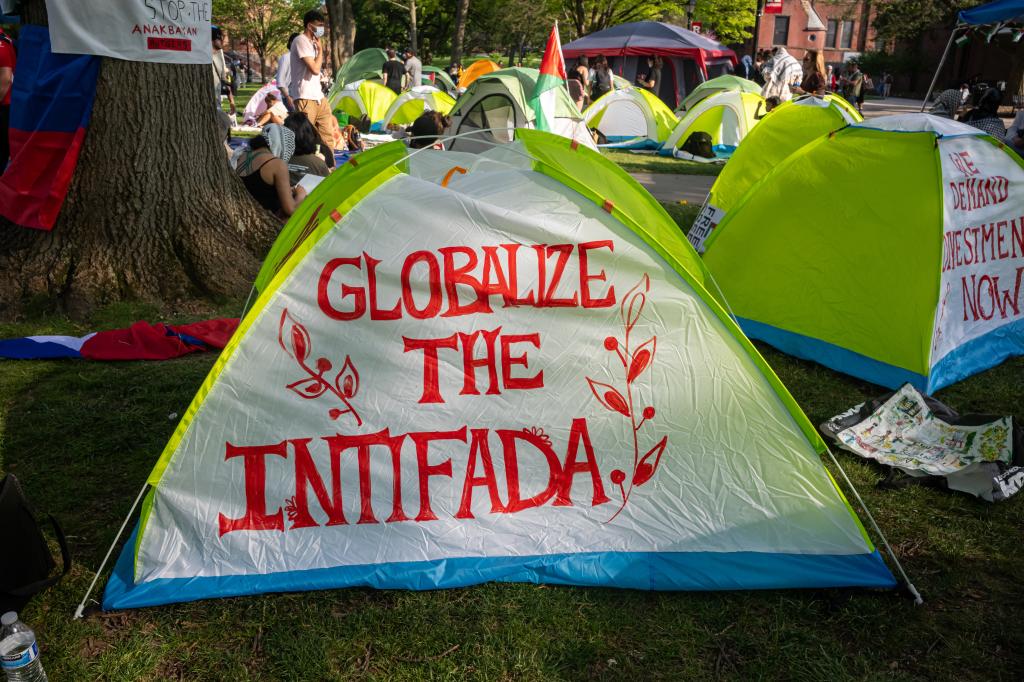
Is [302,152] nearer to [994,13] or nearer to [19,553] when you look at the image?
[19,553]

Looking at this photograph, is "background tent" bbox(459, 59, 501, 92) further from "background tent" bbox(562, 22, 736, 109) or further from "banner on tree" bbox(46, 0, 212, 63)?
"banner on tree" bbox(46, 0, 212, 63)

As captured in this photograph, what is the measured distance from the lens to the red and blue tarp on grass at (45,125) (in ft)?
14.9

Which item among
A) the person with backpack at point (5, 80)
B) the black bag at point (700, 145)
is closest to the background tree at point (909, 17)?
the black bag at point (700, 145)

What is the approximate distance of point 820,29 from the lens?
43.6m

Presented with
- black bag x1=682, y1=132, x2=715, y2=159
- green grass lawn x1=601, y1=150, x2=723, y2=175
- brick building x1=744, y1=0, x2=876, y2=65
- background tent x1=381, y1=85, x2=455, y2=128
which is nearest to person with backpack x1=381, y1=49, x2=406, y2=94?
background tent x1=381, y1=85, x2=455, y2=128

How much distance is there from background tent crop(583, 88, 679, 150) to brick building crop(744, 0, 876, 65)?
32828 mm

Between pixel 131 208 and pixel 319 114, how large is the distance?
508cm

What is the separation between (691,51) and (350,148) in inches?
416

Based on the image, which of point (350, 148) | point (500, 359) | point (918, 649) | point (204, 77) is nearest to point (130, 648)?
point (500, 359)

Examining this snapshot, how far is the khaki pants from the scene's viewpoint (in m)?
9.05

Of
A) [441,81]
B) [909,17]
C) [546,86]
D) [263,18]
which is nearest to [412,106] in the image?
[546,86]

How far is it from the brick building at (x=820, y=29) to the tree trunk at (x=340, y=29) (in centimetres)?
2733

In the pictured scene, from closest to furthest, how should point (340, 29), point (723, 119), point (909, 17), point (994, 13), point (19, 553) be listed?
point (19, 553)
point (994, 13)
point (723, 119)
point (340, 29)
point (909, 17)

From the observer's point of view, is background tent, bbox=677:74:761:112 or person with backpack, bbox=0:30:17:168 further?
background tent, bbox=677:74:761:112
